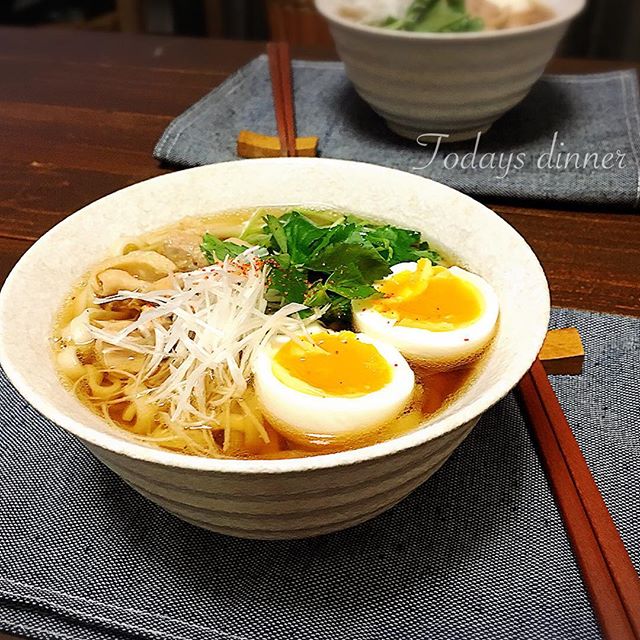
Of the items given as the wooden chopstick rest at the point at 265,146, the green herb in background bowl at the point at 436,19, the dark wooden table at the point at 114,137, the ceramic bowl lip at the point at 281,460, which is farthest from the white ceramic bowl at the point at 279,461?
the green herb in background bowl at the point at 436,19

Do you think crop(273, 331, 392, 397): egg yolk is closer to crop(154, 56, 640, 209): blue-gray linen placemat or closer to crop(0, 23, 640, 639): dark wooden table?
crop(0, 23, 640, 639): dark wooden table

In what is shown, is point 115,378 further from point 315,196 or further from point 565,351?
point 565,351

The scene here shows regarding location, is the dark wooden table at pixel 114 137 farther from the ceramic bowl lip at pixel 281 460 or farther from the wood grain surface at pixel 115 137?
the ceramic bowl lip at pixel 281 460

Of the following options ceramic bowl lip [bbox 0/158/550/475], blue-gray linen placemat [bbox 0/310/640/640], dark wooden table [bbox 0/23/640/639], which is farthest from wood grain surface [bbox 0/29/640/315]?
ceramic bowl lip [bbox 0/158/550/475]

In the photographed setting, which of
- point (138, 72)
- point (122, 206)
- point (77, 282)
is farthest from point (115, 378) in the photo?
point (138, 72)

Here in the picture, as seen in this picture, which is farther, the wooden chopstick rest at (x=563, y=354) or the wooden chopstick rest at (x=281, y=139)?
the wooden chopstick rest at (x=281, y=139)

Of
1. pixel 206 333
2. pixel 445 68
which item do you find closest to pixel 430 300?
pixel 206 333

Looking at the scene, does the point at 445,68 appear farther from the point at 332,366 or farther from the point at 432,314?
the point at 332,366
